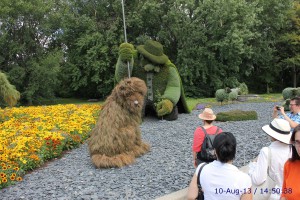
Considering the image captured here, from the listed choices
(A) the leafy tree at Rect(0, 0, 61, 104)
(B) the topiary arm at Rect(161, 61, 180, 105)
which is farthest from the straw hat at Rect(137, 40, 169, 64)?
(A) the leafy tree at Rect(0, 0, 61, 104)

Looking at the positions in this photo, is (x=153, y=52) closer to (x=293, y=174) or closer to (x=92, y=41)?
(x=293, y=174)

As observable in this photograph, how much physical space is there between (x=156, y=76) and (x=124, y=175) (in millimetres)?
5946

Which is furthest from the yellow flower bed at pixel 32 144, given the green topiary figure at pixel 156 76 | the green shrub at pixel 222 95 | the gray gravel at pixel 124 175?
the green shrub at pixel 222 95

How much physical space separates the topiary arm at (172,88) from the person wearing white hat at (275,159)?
6952mm

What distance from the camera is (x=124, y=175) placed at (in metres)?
5.19

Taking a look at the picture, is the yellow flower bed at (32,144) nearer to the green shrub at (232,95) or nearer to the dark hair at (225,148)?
the dark hair at (225,148)

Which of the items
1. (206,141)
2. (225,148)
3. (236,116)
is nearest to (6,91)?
(236,116)

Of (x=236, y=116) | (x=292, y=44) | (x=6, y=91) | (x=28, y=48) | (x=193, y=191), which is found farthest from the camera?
(x=292, y=44)

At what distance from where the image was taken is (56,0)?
3084 centimetres

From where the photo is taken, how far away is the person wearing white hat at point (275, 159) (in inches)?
118

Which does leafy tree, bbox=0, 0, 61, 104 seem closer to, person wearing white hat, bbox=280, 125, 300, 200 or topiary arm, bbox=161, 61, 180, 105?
topiary arm, bbox=161, 61, 180, 105

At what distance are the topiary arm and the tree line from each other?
13006mm

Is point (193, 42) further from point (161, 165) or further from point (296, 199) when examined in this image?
point (296, 199)

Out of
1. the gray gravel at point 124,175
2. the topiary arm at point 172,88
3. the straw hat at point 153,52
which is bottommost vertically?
the gray gravel at point 124,175
